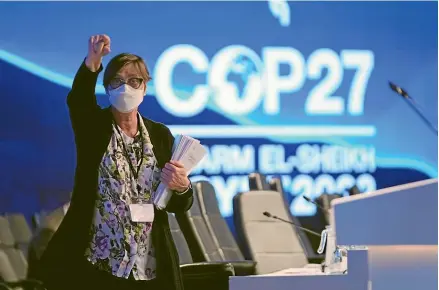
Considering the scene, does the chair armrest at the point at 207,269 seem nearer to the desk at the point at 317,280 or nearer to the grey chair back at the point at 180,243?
the grey chair back at the point at 180,243

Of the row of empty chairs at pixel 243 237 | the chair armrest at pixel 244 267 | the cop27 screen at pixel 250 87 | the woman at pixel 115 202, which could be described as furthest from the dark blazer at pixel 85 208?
the cop27 screen at pixel 250 87

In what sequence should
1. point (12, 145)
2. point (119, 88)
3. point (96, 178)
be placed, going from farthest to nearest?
point (12, 145) < point (119, 88) < point (96, 178)

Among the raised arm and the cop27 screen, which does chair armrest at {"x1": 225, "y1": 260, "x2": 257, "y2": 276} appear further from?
the cop27 screen

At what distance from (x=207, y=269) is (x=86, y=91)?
1.86 m

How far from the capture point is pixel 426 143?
8727 millimetres

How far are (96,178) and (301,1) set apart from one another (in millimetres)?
5908

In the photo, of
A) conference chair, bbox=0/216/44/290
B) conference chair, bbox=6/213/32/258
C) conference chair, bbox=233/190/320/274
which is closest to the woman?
conference chair, bbox=0/216/44/290

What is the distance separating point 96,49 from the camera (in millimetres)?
2873

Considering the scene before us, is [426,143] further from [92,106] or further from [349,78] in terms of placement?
[92,106]

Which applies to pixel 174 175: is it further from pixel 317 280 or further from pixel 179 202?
pixel 317 280

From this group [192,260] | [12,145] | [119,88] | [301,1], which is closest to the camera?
[119,88]

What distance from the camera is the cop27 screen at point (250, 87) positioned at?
7934mm

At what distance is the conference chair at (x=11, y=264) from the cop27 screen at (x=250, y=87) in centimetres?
184

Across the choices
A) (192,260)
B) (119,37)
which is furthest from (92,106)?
(119,37)
